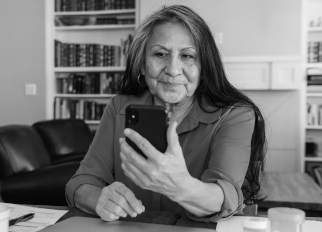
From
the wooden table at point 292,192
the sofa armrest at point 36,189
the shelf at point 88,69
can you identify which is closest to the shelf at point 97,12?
the shelf at point 88,69

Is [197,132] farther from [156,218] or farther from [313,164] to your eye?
[313,164]

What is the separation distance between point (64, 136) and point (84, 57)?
1.33 m

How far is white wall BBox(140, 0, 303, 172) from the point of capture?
3.96 metres

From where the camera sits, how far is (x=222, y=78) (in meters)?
1.29

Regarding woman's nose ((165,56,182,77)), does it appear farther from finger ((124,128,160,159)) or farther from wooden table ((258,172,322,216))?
wooden table ((258,172,322,216))

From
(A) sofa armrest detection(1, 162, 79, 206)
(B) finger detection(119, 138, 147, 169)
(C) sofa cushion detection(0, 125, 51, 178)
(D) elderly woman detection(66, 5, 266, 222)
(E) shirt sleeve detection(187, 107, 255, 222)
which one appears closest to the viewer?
(B) finger detection(119, 138, 147, 169)

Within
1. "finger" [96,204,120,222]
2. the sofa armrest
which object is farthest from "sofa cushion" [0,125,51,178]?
"finger" [96,204,120,222]

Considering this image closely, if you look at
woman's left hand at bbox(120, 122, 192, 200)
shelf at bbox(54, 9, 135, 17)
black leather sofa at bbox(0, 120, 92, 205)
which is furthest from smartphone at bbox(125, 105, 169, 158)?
shelf at bbox(54, 9, 135, 17)

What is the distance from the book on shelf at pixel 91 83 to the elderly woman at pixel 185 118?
9.92ft

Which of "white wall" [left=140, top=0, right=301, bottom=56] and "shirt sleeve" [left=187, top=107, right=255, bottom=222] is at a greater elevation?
"white wall" [left=140, top=0, right=301, bottom=56]

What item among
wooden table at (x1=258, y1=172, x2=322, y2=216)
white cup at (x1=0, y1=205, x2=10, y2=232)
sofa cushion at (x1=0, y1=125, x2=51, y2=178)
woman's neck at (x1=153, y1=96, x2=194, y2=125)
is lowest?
wooden table at (x1=258, y1=172, x2=322, y2=216)

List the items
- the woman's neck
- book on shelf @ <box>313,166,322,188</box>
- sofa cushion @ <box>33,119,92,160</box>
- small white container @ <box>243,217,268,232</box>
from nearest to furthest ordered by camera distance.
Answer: small white container @ <box>243,217,268,232</box> → the woman's neck → sofa cushion @ <box>33,119,92,160</box> → book on shelf @ <box>313,166,322,188</box>

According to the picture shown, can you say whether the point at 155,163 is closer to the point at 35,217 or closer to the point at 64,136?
the point at 35,217

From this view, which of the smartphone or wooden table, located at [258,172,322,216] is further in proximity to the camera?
wooden table, located at [258,172,322,216]
